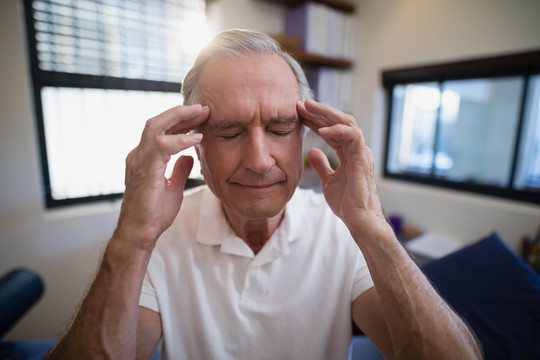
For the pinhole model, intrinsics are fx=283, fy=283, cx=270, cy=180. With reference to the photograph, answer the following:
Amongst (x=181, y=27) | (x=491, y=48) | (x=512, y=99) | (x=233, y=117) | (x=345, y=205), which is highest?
(x=181, y=27)

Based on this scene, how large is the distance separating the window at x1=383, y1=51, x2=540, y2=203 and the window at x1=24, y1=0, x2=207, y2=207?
1944 millimetres

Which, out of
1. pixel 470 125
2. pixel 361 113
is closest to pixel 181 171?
pixel 361 113

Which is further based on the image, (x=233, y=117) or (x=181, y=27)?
(x=181, y=27)

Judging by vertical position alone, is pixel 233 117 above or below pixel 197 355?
above

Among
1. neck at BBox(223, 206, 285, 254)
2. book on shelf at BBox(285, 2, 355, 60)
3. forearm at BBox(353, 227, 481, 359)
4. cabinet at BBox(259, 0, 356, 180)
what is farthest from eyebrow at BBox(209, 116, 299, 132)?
book on shelf at BBox(285, 2, 355, 60)

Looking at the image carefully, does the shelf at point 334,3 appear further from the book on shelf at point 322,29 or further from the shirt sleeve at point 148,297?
the shirt sleeve at point 148,297

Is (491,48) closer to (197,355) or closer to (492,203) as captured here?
(492,203)

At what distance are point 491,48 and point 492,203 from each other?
3.73 ft

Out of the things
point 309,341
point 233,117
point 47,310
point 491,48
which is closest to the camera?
point 233,117

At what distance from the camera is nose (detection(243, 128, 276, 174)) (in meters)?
0.82

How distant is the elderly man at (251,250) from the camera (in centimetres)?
70

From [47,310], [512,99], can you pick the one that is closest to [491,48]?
[512,99]

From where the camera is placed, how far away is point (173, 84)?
2.22m

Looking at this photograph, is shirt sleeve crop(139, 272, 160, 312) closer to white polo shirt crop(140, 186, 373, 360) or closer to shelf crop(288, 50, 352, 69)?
white polo shirt crop(140, 186, 373, 360)
